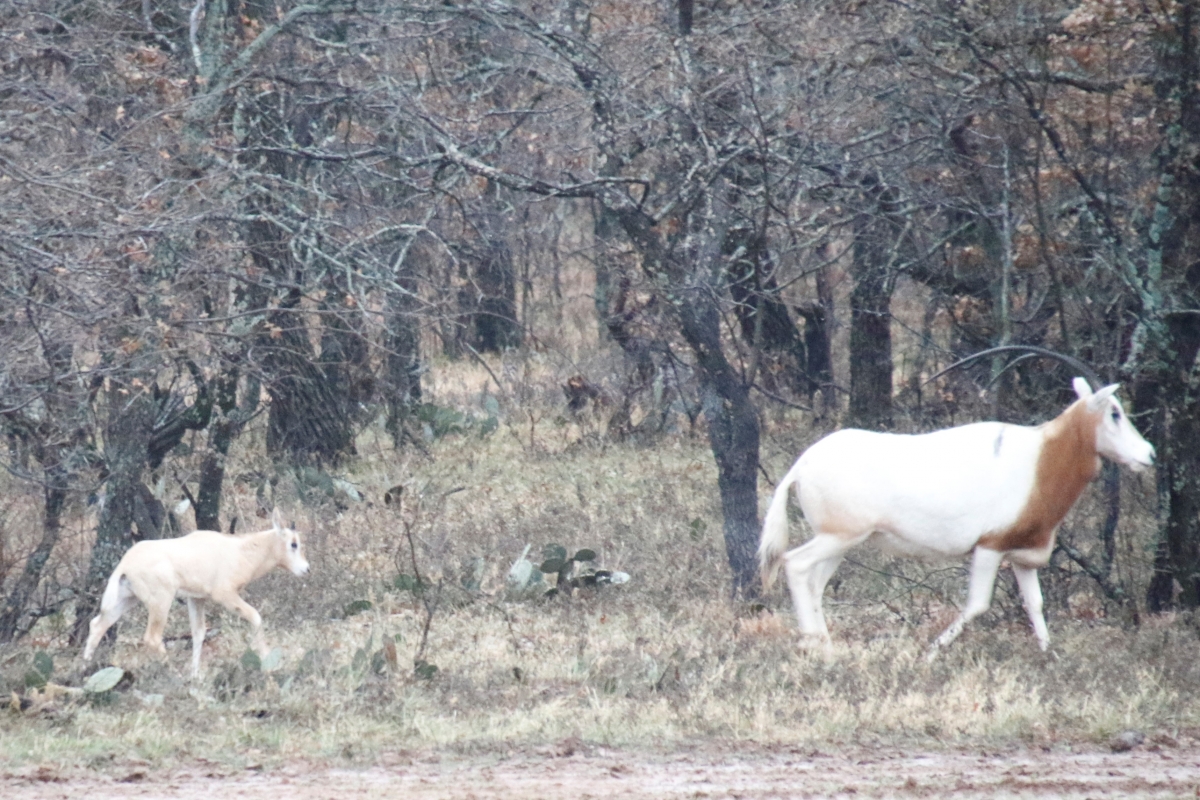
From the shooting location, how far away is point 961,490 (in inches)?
368

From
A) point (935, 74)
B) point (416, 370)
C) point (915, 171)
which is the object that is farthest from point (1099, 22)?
point (416, 370)

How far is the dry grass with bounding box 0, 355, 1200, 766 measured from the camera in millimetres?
7590

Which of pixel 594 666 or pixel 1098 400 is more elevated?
pixel 1098 400

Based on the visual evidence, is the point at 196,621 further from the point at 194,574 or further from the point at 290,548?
the point at 290,548

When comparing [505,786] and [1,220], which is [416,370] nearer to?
[1,220]

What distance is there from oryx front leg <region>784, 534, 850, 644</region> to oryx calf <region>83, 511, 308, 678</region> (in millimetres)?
2997

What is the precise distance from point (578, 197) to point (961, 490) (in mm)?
3889

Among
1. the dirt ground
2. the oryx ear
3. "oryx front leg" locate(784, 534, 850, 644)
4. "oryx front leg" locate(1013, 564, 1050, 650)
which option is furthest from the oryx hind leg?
the dirt ground

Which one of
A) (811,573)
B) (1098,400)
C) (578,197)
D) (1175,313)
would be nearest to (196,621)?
(811,573)

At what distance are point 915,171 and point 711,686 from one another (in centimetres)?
741

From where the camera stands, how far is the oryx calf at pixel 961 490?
30.7 feet

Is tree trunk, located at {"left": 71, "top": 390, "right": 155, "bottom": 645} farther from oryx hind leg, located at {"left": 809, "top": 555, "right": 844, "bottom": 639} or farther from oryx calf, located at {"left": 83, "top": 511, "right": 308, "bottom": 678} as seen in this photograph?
oryx hind leg, located at {"left": 809, "top": 555, "right": 844, "bottom": 639}

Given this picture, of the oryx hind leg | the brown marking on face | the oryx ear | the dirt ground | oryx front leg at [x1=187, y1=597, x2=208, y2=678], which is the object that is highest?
the oryx ear

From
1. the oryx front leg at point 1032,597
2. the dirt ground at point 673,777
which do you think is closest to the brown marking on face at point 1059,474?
the oryx front leg at point 1032,597
